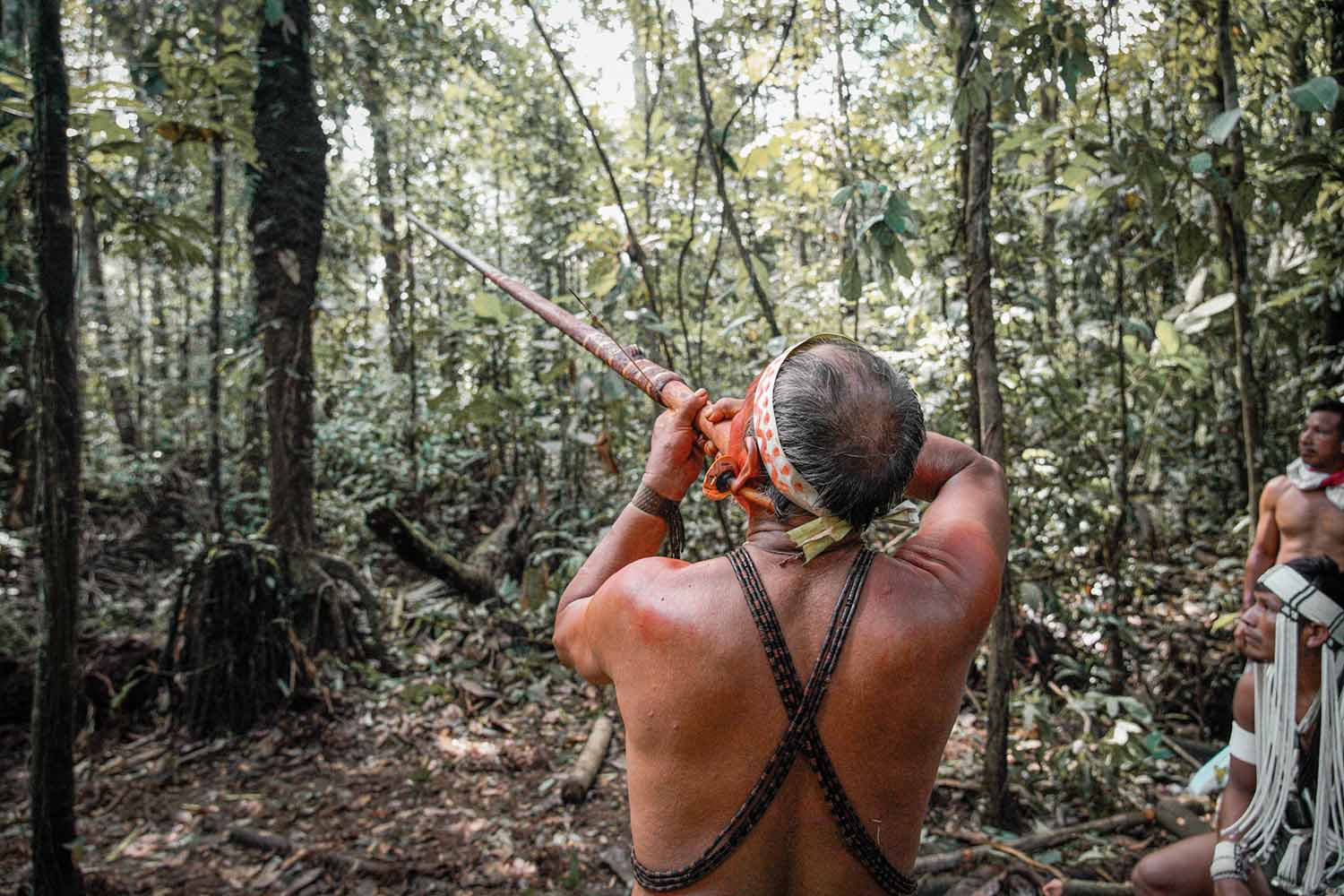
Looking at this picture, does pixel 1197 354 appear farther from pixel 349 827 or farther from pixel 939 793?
pixel 349 827

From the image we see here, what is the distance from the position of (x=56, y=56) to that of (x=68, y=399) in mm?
1140

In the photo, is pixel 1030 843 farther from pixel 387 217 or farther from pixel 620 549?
pixel 387 217

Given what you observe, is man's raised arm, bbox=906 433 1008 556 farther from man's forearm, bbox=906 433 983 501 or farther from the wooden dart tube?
the wooden dart tube

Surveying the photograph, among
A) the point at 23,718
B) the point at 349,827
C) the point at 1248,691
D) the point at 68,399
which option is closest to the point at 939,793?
the point at 1248,691

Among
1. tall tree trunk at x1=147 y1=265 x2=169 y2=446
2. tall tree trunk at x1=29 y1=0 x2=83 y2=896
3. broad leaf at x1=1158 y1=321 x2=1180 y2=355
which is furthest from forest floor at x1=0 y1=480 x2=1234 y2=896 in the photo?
tall tree trunk at x1=147 y1=265 x2=169 y2=446

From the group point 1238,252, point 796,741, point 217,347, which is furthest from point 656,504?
point 217,347

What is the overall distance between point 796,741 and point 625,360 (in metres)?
1.08

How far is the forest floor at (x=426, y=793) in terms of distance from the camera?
3.85m

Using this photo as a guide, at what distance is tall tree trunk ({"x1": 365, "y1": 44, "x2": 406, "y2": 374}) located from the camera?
8875mm

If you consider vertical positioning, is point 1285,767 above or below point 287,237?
below

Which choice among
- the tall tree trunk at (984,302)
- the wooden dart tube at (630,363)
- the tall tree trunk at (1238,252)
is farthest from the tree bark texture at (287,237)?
the tall tree trunk at (1238,252)

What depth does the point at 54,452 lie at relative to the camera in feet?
9.05

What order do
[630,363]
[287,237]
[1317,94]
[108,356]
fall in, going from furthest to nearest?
[108,356], [287,237], [1317,94], [630,363]

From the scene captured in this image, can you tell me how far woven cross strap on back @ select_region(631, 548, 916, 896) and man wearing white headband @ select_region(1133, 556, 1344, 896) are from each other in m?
2.30
